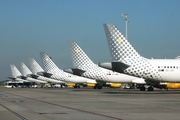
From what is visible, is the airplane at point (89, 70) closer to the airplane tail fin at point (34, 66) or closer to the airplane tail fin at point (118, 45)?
the airplane tail fin at point (118, 45)

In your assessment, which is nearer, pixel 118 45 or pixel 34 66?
pixel 118 45

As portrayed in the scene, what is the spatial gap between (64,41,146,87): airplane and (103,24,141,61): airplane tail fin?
1535 cm

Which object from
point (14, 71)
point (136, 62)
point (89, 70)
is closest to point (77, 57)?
point (89, 70)

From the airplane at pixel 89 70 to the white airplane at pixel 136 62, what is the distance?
575 inches

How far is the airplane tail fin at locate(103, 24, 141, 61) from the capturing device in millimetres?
46375

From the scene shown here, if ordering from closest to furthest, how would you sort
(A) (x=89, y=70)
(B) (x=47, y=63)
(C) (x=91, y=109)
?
1. (C) (x=91, y=109)
2. (A) (x=89, y=70)
3. (B) (x=47, y=63)

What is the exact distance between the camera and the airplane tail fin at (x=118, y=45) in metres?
46.4

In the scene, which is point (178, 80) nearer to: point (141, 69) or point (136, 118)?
point (141, 69)

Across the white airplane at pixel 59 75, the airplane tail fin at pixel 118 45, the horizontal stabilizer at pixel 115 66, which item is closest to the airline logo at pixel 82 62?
the airplane tail fin at pixel 118 45

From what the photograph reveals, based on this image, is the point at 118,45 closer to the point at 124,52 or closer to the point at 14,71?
the point at 124,52

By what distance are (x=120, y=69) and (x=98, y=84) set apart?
35.4 metres

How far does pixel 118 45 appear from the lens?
46.5 meters

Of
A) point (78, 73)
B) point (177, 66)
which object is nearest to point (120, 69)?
point (177, 66)

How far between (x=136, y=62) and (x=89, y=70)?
1751 cm
